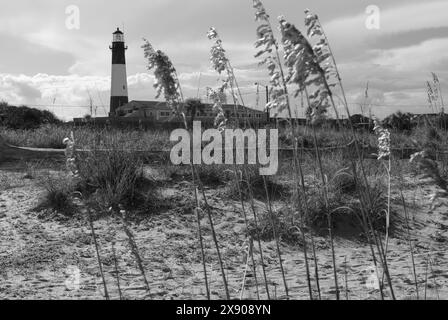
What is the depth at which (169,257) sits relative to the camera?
494cm

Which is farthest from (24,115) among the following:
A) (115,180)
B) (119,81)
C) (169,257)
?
(169,257)

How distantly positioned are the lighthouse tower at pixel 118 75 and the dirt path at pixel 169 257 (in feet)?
122

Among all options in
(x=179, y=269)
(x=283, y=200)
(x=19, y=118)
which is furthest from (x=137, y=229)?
(x=19, y=118)

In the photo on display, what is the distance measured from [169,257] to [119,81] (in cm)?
4034

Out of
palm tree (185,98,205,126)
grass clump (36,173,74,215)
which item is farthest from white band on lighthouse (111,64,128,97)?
palm tree (185,98,205,126)

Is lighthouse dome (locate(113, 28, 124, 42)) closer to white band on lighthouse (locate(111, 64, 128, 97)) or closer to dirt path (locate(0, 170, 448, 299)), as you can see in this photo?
white band on lighthouse (locate(111, 64, 128, 97))

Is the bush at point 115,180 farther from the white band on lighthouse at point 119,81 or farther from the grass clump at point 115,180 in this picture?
the white band on lighthouse at point 119,81

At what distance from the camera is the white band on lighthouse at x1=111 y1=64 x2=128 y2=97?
43.4m

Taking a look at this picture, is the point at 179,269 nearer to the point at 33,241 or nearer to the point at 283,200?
the point at 33,241

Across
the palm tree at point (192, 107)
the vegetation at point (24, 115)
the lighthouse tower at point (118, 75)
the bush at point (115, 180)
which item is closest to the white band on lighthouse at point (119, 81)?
the lighthouse tower at point (118, 75)

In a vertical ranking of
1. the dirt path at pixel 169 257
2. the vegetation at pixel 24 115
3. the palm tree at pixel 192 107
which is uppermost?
the vegetation at pixel 24 115

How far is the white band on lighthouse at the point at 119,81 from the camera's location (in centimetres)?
4339

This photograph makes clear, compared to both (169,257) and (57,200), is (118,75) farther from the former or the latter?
(169,257)
